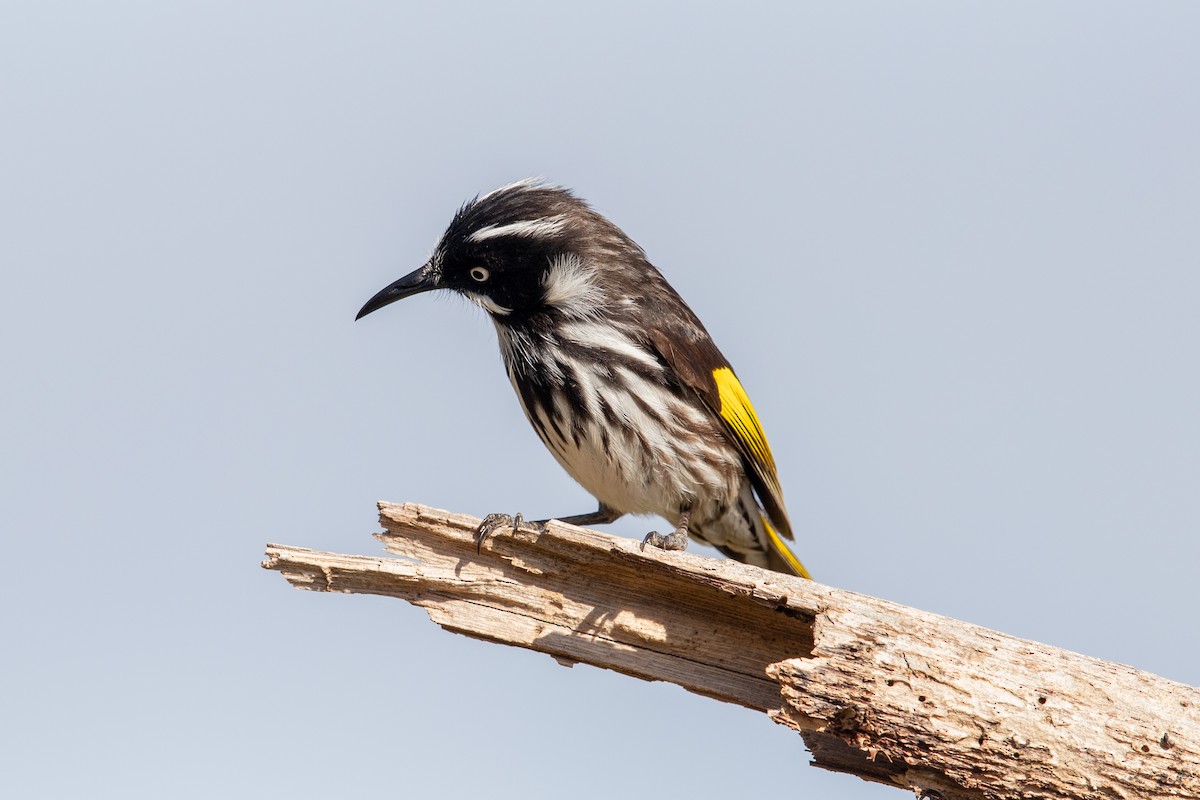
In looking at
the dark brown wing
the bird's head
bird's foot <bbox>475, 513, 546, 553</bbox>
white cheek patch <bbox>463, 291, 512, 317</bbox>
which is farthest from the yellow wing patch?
bird's foot <bbox>475, 513, 546, 553</bbox>

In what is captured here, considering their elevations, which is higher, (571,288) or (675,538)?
(571,288)

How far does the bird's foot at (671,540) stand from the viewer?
7.13 metres

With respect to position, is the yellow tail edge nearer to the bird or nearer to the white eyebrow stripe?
the bird

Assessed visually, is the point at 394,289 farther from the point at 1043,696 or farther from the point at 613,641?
the point at 1043,696

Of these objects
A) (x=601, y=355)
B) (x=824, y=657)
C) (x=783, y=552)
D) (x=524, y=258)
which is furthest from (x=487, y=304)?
(x=824, y=657)

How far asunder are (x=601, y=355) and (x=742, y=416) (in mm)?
1199

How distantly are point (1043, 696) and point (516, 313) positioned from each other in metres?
4.00

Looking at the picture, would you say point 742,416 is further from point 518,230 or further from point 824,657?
point 824,657

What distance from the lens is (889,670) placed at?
5.39 meters

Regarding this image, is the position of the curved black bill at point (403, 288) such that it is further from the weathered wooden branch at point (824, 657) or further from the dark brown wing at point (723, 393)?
the weathered wooden branch at point (824, 657)

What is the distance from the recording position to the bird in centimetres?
748

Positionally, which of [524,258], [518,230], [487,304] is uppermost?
[518,230]

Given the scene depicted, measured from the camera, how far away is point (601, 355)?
748 centimetres

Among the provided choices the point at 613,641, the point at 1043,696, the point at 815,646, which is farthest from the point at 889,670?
the point at 613,641
